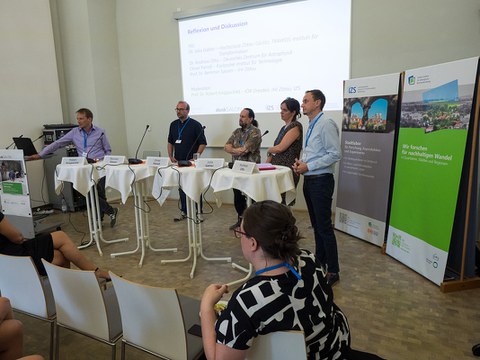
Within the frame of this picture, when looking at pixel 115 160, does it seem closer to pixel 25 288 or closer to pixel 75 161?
pixel 75 161

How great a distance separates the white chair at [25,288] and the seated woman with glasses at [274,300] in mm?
959

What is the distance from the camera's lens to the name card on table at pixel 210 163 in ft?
9.18

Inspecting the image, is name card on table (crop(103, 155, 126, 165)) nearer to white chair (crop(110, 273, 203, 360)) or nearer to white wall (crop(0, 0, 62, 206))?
white chair (crop(110, 273, 203, 360))

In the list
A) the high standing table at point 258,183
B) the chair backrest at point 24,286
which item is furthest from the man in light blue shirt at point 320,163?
the chair backrest at point 24,286

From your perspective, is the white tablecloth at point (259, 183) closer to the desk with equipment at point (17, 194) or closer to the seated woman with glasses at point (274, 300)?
the seated woman with glasses at point (274, 300)

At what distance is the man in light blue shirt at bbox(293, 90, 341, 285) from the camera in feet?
8.24

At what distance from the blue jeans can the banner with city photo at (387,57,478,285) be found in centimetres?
76

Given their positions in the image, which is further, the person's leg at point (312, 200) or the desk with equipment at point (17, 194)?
the desk with equipment at point (17, 194)

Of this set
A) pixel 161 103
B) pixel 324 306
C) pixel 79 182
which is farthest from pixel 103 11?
pixel 324 306

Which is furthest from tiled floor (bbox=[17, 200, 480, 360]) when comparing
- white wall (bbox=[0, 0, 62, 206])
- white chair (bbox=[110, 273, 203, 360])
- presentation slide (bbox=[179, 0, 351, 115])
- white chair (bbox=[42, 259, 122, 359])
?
white wall (bbox=[0, 0, 62, 206])

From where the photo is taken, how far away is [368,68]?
4156mm

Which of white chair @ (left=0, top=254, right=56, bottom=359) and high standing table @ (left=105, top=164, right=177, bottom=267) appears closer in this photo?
white chair @ (left=0, top=254, right=56, bottom=359)

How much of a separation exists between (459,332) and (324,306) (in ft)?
5.21

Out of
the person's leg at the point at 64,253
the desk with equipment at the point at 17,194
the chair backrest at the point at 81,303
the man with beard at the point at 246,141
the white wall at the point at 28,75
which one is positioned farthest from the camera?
the white wall at the point at 28,75
